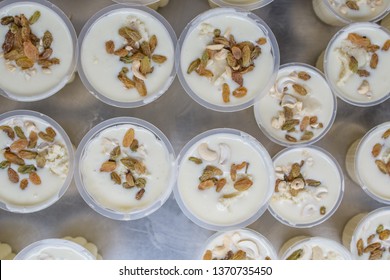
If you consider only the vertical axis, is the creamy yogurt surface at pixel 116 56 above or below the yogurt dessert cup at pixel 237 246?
above

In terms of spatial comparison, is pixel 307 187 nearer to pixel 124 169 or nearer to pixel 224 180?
pixel 224 180

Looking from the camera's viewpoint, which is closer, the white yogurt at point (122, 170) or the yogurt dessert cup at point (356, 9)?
the white yogurt at point (122, 170)

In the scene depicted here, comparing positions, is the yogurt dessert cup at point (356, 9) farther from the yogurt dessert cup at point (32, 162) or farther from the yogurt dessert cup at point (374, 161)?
the yogurt dessert cup at point (32, 162)

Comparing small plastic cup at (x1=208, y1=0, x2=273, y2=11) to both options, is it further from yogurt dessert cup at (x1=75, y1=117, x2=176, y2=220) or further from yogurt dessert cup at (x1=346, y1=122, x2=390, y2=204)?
yogurt dessert cup at (x1=346, y1=122, x2=390, y2=204)

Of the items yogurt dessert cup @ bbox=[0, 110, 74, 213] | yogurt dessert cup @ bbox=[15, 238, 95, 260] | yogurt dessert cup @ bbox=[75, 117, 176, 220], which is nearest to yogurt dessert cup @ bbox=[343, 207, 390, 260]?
yogurt dessert cup @ bbox=[75, 117, 176, 220]

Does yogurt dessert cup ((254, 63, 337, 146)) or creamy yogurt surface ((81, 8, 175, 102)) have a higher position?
creamy yogurt surface ((81, 8, 175, 102))

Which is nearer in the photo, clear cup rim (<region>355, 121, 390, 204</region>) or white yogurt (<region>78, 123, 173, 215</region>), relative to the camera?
white yogurt (<region>78, 123, 173, 215</region>)

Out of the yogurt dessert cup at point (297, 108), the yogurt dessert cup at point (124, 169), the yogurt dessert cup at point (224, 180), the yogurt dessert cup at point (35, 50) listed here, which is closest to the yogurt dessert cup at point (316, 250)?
the yogurt dessert cup at point (224, 180)
